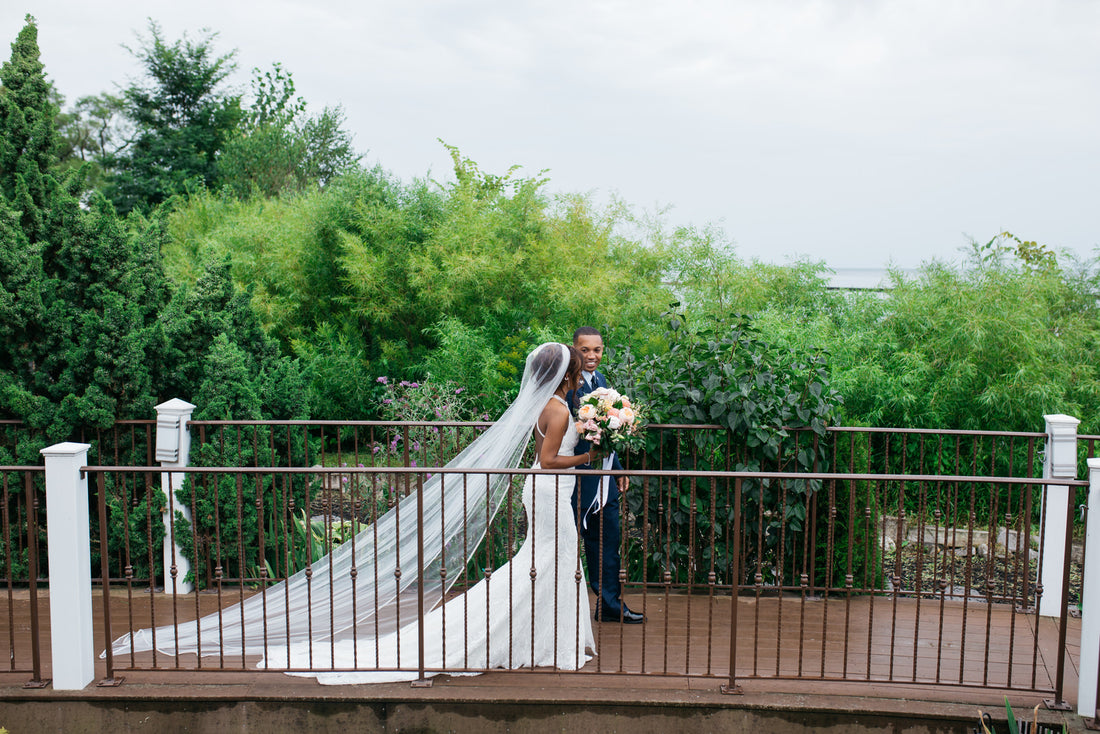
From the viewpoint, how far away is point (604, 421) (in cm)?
413

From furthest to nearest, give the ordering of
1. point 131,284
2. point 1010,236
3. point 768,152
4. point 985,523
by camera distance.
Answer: point 768,152 < point 1010,236 < point 985,523 < point 131,284

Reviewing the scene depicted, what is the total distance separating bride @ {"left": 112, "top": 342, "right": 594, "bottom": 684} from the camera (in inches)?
155

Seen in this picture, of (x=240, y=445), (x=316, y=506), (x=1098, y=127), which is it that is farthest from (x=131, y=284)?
(x=1098, y=127)

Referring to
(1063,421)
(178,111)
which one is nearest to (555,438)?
(1063,421)

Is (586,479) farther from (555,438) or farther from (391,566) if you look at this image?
(391,566)

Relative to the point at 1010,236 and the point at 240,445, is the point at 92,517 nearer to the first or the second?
the point at 240,445

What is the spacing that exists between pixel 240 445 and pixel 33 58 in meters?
2.82

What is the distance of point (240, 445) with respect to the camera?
554 centimetres

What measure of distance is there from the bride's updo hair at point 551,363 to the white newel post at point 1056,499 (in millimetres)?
2634

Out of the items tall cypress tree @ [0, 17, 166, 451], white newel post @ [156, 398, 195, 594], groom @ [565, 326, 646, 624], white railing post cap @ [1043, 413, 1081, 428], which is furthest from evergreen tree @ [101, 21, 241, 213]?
white railing post cap @ [1043, 413, 1081, 428]

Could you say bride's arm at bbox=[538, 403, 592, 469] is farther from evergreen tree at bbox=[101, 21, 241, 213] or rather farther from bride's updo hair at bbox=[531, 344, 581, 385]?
evergreen tree at bbox=[101, 21, 241, 213]

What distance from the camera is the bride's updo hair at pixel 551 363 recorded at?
4.17 m

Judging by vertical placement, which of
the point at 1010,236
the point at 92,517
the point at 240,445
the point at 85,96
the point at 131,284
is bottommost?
the point at 92,517

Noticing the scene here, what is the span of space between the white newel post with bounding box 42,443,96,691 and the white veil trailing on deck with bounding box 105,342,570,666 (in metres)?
0.42
